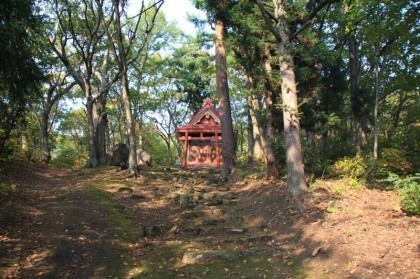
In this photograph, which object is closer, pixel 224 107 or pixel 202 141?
pixel 224 107

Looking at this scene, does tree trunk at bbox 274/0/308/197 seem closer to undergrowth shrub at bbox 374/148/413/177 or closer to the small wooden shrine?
undergrowth shrub at bbox 374/148/413/177

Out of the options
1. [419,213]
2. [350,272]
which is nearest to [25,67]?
[350,272]

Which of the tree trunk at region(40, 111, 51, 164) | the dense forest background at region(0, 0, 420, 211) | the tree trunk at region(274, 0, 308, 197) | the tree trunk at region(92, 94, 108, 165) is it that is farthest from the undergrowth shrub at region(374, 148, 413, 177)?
the tree trunk at region(40, 111, 51, 164)

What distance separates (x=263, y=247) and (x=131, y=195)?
22.1ft

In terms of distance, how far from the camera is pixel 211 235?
837 cm

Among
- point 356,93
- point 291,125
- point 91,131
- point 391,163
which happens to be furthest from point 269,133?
point 91,131

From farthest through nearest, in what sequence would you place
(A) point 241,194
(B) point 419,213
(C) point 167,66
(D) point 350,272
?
(C) point 167,66 < (A) point 241,194 < (B) point 419,213 < (D) point 350,272

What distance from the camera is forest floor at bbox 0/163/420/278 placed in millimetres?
5539

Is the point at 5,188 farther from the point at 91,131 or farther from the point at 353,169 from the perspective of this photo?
the point at 353,169

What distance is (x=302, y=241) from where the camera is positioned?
664 centimetres

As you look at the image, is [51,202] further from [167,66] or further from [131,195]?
[167,66]

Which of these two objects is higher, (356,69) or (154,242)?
(356,69)

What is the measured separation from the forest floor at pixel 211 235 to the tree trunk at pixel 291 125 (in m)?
0.49

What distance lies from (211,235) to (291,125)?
3705mm
